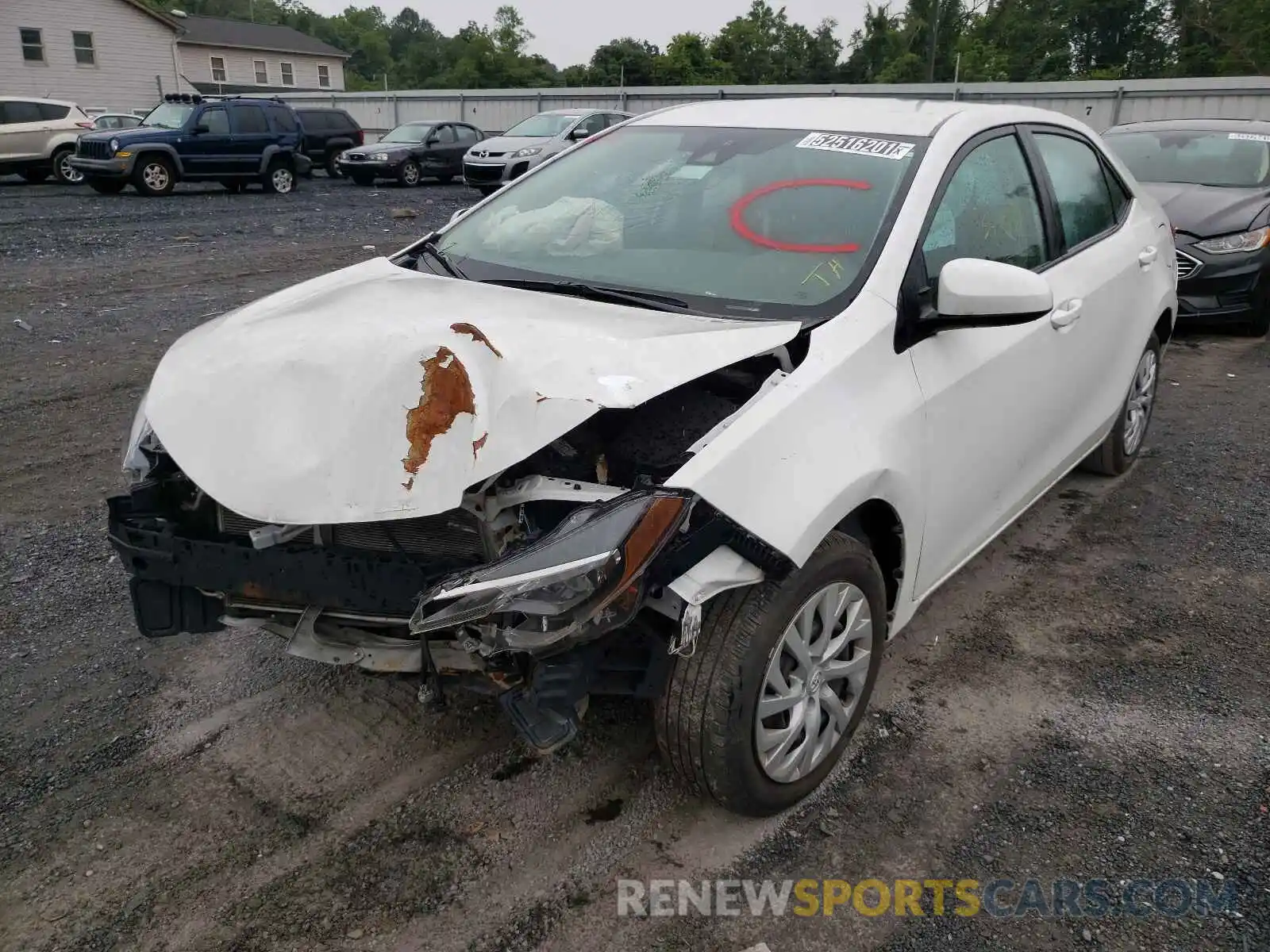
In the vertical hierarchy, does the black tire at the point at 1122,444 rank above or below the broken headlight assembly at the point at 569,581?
below

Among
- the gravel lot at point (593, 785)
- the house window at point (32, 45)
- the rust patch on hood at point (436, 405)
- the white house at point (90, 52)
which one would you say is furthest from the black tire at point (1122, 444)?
the house window at point (32, 45)

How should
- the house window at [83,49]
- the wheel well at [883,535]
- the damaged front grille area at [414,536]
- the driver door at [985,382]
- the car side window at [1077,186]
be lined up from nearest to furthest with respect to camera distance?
the damaged front grille area at [414,536], the wheel well at [883,535], the driver door at [985,382], the car side window at [1077,186], the house window at [83,49]

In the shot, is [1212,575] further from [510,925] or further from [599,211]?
[510,925]

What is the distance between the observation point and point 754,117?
11.7 feet

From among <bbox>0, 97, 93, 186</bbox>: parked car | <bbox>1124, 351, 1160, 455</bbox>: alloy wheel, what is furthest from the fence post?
<bbox>0, 97, 93, 186</bbox>: parked car

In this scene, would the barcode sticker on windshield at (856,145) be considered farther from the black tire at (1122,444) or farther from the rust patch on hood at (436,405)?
the black tire at (1122,444)

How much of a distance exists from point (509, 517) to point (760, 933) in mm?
1143

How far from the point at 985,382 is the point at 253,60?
175 ft

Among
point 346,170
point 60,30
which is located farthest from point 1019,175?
point 60,30

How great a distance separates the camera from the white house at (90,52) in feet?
102

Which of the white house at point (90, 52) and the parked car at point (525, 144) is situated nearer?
the parked car at point (525, 144)

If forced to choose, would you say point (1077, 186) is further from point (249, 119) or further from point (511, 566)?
point (249, 119)

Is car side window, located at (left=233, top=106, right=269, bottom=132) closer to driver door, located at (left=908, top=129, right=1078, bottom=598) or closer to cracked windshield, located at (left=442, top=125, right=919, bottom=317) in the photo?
cracked windshield, located at (left=442, top=125, right=919, bottom=317)

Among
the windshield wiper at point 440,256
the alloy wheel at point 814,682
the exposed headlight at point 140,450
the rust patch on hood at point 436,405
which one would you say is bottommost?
the alloy wheel at point 814,682
